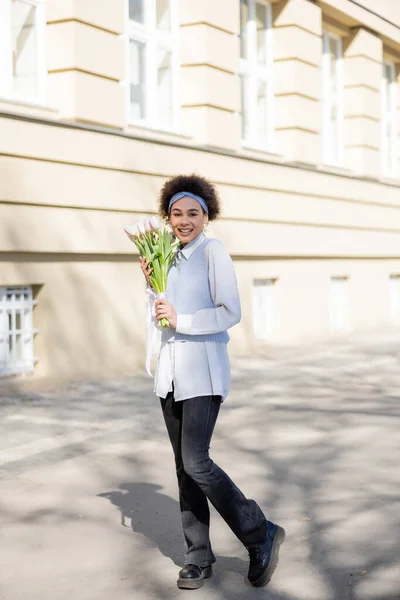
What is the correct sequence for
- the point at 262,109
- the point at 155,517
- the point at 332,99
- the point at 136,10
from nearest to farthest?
1. the point at 155,517
2. the point at 136,10
3. the point at 262,109
4. the point at 332,99

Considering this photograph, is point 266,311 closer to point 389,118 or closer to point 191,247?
point 389,118

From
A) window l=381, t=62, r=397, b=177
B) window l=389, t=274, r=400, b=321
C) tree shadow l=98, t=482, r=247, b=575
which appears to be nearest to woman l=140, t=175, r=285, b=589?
tree shadow l=98, t=482, r=247, b=575

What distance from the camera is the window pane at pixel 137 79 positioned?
1283 centimetres

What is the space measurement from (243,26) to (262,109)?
131 centimetres

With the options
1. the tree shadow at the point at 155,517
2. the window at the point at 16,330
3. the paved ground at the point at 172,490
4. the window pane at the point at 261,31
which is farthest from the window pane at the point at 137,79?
the tree shadow at the point at 155,517

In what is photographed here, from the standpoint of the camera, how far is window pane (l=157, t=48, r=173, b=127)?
530 inches

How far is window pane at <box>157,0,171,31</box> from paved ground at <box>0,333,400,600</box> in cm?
519

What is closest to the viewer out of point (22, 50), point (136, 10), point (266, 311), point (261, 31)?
point (22, 50)

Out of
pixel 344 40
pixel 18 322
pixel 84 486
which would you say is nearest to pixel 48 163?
pixel 18 322

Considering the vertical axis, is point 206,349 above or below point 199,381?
above

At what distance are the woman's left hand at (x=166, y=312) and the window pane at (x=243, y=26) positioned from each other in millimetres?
11602

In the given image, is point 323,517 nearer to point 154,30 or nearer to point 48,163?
point 48,163

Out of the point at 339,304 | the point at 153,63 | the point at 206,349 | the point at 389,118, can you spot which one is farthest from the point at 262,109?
the point at 206,349

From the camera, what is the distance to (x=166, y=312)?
14.4ft
